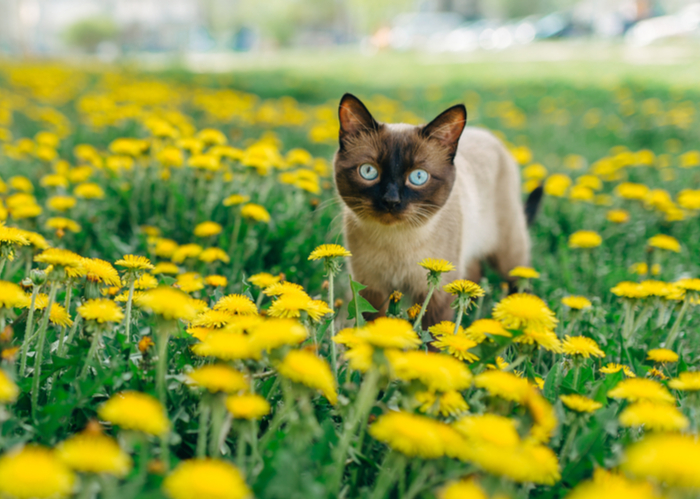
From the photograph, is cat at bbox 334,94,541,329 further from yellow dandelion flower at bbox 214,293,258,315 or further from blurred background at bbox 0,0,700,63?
blurred background at bbox 0,0,700,63

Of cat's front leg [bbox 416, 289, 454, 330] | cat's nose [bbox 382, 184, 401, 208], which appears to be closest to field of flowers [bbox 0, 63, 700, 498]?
cat's front leg [bbox 416, 289, 454, 330]

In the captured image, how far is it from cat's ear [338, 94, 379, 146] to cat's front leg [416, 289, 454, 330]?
2.01 ft

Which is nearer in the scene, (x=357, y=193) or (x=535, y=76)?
(x=357, y=193)

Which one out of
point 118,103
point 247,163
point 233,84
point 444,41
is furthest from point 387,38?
point 247,163

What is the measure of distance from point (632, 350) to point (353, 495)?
965 mm

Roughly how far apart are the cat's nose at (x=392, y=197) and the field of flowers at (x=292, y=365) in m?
0.34

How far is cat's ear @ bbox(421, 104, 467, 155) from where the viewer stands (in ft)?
5.54

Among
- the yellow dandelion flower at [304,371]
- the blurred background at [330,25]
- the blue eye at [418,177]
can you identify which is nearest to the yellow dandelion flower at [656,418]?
the yellow dandelion flower at [304,371]

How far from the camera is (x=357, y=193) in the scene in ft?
5.61

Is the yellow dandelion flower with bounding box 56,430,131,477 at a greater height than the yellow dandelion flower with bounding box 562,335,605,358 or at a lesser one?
greater

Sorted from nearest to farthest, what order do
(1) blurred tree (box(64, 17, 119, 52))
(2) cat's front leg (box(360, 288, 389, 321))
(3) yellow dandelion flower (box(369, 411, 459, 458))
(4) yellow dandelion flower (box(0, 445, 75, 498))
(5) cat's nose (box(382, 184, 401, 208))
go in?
(4) yellow dandelion flower (box(0, 445, 75, 498)), (3) yellow dandelion flower (box(369, 411, 459, 458)), (5) cat's nose (box(382, 184, 401, 208)), (2) cat's front leg (box(360, 288, 389, 321)), (1) blurred tree (box(64, 17, 119, 52))

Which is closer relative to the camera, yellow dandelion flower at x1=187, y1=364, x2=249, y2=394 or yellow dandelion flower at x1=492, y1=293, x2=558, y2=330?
yellow dandelion flower at x1=187, y1=364, x2=249, y2=394

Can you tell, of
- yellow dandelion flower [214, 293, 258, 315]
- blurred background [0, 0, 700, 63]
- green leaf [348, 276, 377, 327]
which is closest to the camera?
yellow dandelion flower [214, 293, 258, 315]

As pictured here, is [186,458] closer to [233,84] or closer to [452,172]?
[452,172]
